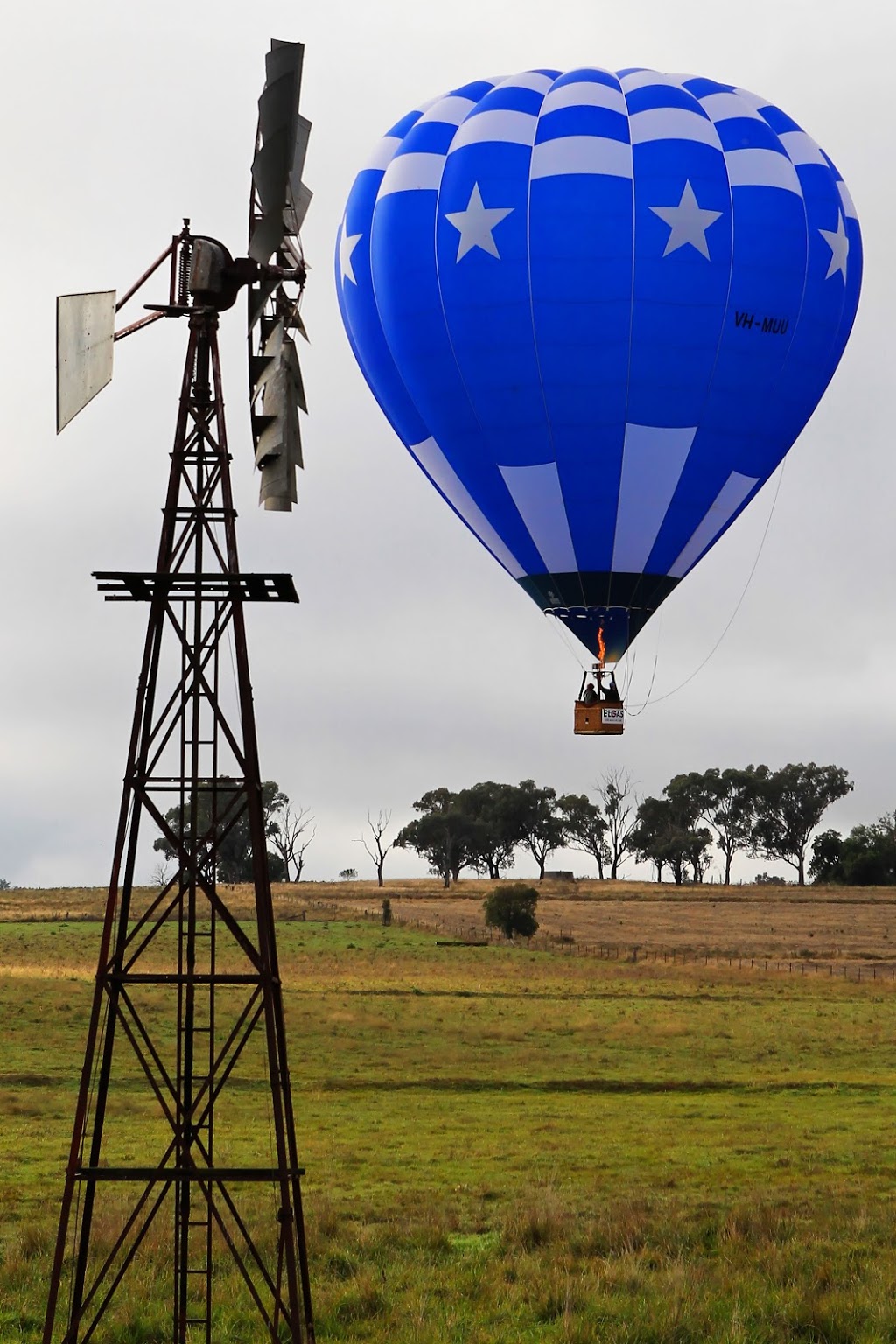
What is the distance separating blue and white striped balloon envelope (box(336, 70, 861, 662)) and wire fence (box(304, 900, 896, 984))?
37.5 meters

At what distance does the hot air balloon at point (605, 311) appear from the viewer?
3616cm

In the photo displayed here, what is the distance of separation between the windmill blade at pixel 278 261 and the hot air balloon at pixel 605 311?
16222 mm

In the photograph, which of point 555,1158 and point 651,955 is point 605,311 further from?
point 651,955

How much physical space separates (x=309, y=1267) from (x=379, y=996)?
121 feet

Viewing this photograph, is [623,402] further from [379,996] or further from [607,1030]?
[379,996]

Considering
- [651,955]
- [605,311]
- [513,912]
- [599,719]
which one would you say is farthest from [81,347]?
[513,912]

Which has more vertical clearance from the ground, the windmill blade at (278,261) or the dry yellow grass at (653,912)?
the windmill blade at (278,261)

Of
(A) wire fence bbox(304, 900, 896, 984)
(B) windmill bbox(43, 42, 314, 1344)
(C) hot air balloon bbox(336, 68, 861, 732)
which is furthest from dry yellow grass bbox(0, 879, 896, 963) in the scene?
(B) windmill bbox(43, 42, 314, 1344)

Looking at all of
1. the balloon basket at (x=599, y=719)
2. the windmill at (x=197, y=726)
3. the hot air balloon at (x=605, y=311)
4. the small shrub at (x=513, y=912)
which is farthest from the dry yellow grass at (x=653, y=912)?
the windmill at (x=197, y=726)

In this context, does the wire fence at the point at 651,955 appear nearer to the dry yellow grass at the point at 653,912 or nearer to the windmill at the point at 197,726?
the dry yellow grass at the point at 653,912

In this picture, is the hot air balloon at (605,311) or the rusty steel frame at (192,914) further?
the hot air balloon at (605,311)

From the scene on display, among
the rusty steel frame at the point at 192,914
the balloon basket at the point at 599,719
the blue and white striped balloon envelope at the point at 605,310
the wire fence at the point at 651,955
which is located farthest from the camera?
the wire fence at the point at 651,955

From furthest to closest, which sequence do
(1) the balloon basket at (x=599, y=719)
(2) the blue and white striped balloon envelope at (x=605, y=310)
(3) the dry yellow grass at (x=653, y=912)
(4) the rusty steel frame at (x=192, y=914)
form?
(3) the dry yellow grass at (x=653, y=912) → (1) the balloon basket at (x=599, y=719) → (2) the blue and white striped balloon envelope at (x=605, y=310) → (4) the rusty steel frame at (x=192, y=914)

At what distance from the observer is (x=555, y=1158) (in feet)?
105
